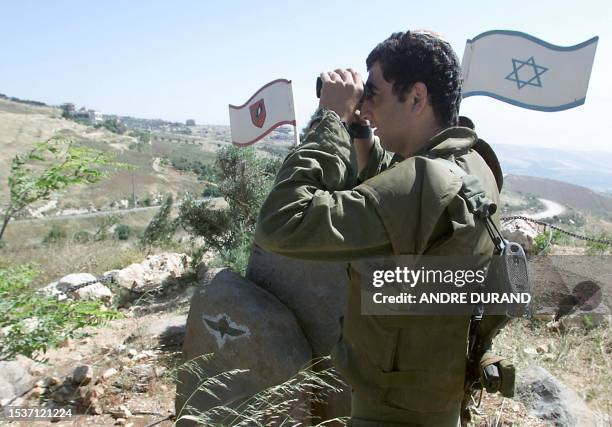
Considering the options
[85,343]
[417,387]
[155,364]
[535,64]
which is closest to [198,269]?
[85,343]

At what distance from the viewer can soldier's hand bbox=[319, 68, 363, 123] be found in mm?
1523

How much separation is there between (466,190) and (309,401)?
7.08 ft

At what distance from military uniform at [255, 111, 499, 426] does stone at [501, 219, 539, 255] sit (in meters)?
5.51

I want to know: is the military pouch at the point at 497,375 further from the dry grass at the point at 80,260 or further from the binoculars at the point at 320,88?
the dry grass at the point at 80,260

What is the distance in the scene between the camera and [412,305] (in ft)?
4.59

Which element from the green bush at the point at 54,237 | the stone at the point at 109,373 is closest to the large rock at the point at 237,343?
the stone at the point at 109,373

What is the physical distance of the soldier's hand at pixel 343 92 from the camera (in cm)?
152

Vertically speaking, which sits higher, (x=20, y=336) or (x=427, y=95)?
(x=427, y=95)

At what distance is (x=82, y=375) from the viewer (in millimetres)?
3967

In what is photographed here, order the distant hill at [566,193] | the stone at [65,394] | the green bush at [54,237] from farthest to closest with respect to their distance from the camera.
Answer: the distant hill at [566,193], the green bush at [54,237], the stone at [65,394]

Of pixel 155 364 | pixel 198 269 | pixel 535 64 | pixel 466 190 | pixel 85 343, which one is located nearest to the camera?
pixel 466 190

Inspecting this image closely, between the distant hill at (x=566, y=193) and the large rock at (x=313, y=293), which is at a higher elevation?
the large rock at (x=313, y=293)

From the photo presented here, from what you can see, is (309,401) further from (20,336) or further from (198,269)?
(198,269)

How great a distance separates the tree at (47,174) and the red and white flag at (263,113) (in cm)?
285
